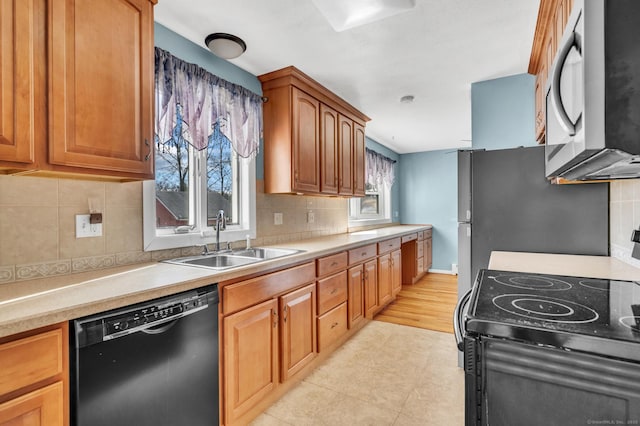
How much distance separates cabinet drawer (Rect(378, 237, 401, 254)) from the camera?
3.48 metres

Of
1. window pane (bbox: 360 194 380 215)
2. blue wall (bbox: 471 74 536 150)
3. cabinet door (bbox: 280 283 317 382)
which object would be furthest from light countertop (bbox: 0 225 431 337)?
window pane (bbox: 360 194 380 215)

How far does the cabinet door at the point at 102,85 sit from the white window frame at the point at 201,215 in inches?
15.7

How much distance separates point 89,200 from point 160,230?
1.51 ft

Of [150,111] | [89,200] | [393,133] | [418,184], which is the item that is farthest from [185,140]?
[418,184]

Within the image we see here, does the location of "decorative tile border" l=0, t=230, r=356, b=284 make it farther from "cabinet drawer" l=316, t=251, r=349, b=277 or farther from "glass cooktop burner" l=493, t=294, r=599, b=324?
"glass cooktop burner" l=493, t=294, r=599, b=324

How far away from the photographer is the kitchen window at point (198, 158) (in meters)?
1.87

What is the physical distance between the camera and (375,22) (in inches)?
77.4

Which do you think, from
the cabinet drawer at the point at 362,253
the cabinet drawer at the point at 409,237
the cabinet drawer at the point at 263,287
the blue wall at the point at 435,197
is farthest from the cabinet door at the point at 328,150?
the blue wall at the point at 435,197

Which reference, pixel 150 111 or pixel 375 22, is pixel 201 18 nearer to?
pixel 150 111

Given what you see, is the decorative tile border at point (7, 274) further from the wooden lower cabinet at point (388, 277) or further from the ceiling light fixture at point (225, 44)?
the wooden lower cabinet at point (388, 277)

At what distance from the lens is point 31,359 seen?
0.94 meters

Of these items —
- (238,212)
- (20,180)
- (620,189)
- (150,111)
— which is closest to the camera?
(20,180)

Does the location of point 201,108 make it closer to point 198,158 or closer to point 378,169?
point 198,158

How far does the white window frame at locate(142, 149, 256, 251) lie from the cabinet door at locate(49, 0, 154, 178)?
398 mm
